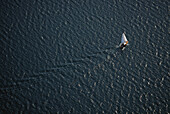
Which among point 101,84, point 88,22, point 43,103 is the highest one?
point 88,22

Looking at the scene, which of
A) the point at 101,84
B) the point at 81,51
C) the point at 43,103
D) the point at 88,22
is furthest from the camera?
the point at 88,22

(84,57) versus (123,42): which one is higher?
(123,42)

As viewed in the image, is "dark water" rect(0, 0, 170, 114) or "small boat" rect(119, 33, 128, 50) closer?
"dark water" rect(0, 0, 170, 114)

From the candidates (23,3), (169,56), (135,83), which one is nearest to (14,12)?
(23,3)

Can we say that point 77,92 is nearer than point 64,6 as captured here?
Yes

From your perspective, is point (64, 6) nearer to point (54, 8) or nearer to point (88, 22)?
point (54, 8)

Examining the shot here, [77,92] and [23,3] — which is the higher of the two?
[23,3]

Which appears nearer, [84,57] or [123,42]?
[84,57]

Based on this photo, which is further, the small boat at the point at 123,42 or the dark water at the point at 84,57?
the small boat at the point at 123,42
